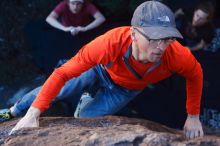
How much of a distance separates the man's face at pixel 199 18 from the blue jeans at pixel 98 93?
1135mm

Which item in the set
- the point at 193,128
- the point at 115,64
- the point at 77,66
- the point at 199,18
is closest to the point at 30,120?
the point at 77,66

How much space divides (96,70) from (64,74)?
21.5 inches

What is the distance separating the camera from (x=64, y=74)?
296 cm

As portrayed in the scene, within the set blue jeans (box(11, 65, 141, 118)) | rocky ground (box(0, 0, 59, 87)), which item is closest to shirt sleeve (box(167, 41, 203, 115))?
blue jeans (box(11, 65, 141, 118))

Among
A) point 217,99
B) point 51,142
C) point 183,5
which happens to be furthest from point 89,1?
point 51,142

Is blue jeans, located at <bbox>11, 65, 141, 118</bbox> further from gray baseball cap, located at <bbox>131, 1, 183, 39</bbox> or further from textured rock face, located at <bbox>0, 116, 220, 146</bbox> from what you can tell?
textured rock face, located at <bbox>0, 116, 220, 146</bbox>

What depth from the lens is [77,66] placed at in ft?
9.80

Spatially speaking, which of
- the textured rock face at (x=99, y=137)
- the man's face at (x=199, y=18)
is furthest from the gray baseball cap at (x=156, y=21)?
the man's face at (x=199, y=18)

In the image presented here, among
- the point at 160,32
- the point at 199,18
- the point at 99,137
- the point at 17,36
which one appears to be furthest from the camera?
the point at 17,36

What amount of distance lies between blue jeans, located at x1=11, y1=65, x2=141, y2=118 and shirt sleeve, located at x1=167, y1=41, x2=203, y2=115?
0.46 meters

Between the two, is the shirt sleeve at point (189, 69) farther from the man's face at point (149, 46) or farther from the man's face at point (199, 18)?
the man's face at point (199, 18)

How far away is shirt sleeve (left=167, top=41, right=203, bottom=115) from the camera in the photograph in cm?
303

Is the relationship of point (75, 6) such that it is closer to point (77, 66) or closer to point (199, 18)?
point (199, 18)

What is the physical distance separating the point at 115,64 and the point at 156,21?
0.48 meters
